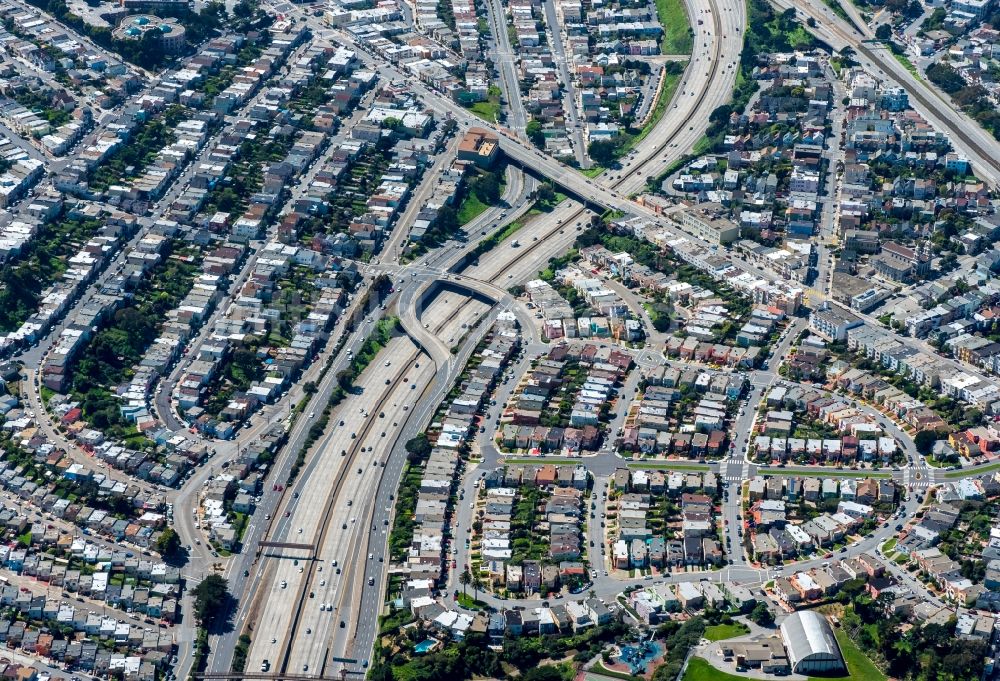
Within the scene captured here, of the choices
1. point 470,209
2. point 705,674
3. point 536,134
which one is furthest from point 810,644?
point 536,134

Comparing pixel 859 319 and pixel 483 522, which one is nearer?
pixel 483 522

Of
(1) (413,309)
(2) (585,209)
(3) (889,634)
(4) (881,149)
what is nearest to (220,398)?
(1) (413,309)

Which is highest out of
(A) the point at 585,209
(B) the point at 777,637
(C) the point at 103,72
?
(C) the point at 103,72

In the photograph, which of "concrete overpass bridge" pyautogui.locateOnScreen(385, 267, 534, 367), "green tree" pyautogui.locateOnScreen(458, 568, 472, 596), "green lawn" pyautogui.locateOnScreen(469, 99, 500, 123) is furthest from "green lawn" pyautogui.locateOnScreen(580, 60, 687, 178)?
"green tree" pyautogui.locateOnScreen(458, 568, 472, 596)

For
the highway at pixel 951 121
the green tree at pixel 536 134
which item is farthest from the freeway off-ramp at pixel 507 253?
the highway at pixel 951 121

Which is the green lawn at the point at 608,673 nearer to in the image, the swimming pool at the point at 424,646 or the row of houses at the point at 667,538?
the swimming pool at the point at 424,646

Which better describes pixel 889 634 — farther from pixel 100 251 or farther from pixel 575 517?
pixel 100 251

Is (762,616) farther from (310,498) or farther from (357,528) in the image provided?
(310,498)
